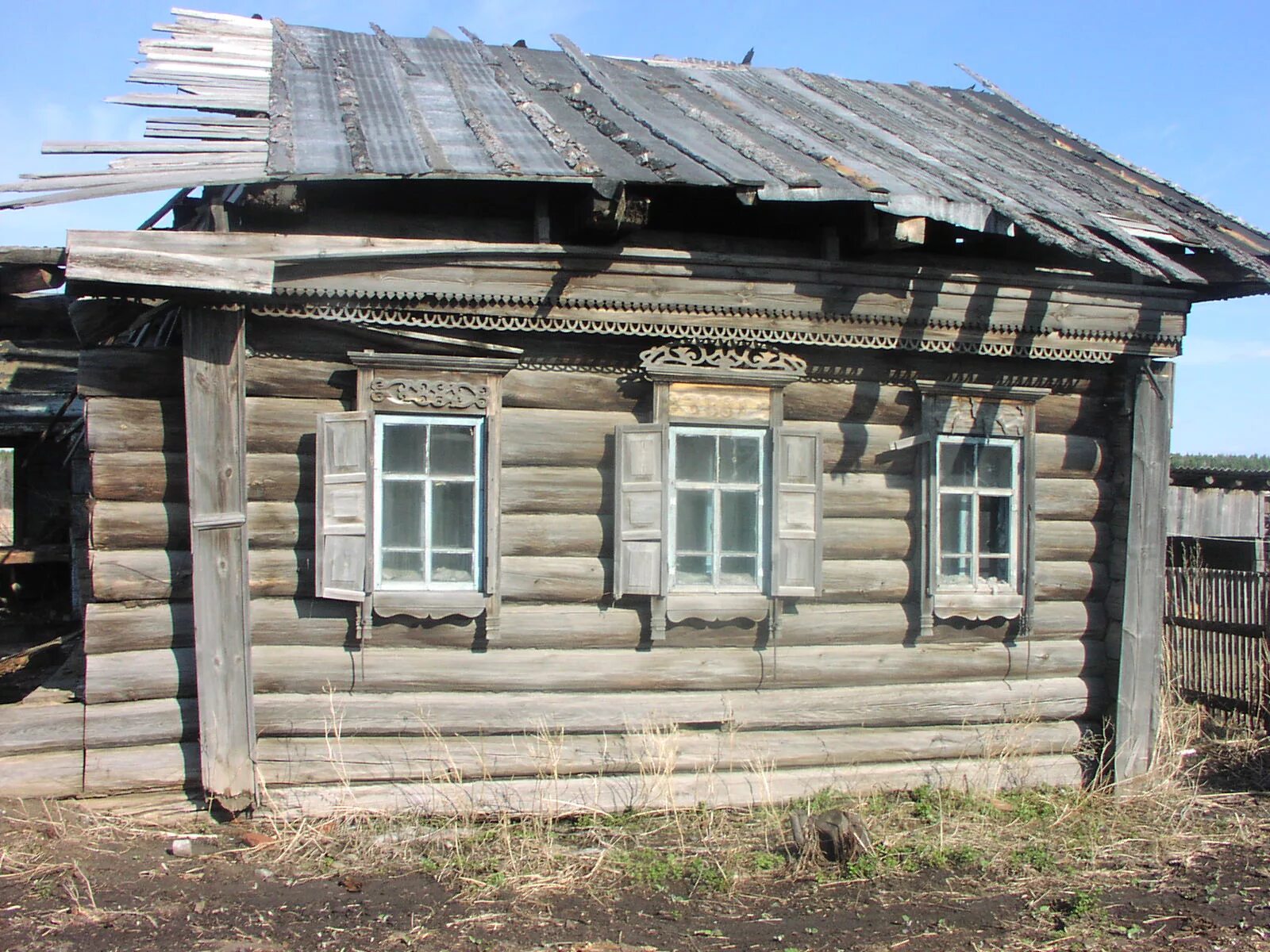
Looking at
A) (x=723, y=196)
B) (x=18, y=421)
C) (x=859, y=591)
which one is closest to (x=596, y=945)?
(x=859, y=591)

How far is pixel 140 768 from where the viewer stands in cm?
537

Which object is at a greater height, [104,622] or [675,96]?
[675,96]

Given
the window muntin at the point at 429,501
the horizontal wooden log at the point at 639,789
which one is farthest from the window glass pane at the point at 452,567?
the horizontal wooden log at the point at 639,789

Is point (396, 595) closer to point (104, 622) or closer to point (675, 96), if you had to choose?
point (104, 622)

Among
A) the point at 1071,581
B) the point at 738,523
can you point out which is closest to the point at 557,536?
the point at 738,523

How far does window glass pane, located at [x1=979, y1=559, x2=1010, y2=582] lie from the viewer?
258 inches

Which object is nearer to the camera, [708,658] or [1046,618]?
[708,658]

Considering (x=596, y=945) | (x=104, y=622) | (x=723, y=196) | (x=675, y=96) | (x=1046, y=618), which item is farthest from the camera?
(x=675, y=96)

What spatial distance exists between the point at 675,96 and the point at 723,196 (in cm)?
219

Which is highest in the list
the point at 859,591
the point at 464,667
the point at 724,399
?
the point at 724,399

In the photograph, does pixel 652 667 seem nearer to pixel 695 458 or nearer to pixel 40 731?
pixel 695 458

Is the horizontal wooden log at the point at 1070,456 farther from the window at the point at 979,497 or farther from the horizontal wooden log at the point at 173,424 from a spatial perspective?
the horizontal wooden log at the point at 173,424

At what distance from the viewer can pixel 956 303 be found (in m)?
6.20

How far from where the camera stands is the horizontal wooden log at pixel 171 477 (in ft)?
17.5
